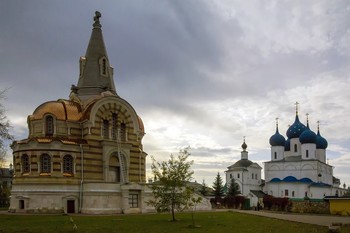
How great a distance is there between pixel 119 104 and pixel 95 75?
19.9ft

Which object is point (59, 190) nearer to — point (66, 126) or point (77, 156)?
point (77, 156)

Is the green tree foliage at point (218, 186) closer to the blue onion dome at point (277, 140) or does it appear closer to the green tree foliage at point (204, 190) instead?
the green tree foliage at point (204, 190)

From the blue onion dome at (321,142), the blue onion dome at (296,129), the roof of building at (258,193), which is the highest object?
the blue onion dome at (296,129)

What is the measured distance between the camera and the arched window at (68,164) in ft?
137

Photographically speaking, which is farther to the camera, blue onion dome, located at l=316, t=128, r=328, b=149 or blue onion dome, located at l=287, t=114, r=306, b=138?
blue onion dome, located at l=287, t=114, r=306, b=138

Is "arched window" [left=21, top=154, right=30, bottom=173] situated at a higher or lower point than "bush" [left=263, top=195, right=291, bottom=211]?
higher

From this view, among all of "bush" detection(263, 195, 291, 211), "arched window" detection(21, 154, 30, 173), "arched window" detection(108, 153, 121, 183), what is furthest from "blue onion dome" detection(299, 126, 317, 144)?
"arched window" detection(21, 154, 30, 173)

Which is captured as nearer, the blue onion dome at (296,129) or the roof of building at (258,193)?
the roof of building at (258,193)

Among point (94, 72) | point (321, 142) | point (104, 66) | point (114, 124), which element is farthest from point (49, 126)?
point (321, 142)

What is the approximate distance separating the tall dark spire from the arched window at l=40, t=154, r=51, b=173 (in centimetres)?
968

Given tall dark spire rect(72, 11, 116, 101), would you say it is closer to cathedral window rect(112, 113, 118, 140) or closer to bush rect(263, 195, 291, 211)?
cathedral window rect(112, 113, 118, 140)

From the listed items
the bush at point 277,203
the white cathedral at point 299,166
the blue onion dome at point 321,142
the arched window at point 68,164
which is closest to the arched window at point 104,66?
the arched window at point 68,164

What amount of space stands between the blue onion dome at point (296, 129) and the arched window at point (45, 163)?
56619 mm

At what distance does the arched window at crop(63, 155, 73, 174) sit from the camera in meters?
A: 41.6
